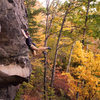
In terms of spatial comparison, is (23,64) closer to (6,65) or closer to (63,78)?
(6,65)

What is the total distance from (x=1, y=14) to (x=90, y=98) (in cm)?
681

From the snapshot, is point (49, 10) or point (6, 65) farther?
point (49, 10)

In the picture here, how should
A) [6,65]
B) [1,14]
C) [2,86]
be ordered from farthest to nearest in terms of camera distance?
[2,86], [6,65], [1,14]

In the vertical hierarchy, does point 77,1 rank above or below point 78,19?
above

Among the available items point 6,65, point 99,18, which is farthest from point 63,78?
point 6,65

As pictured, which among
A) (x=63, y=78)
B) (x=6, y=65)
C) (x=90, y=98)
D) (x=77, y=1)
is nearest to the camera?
(x=6, y=65)

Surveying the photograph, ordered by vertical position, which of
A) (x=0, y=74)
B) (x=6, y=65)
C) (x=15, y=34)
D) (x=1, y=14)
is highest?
(x=1, y=14)

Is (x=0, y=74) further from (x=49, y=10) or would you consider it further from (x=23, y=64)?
(x=49, y=10)

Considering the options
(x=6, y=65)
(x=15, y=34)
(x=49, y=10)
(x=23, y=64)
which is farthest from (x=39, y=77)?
(x=49, y=10)

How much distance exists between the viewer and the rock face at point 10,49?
→ 4.23m

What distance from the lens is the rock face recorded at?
13.9ft

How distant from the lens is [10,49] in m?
4.62

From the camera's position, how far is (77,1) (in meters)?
6.84

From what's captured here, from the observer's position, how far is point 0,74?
4.26 m
